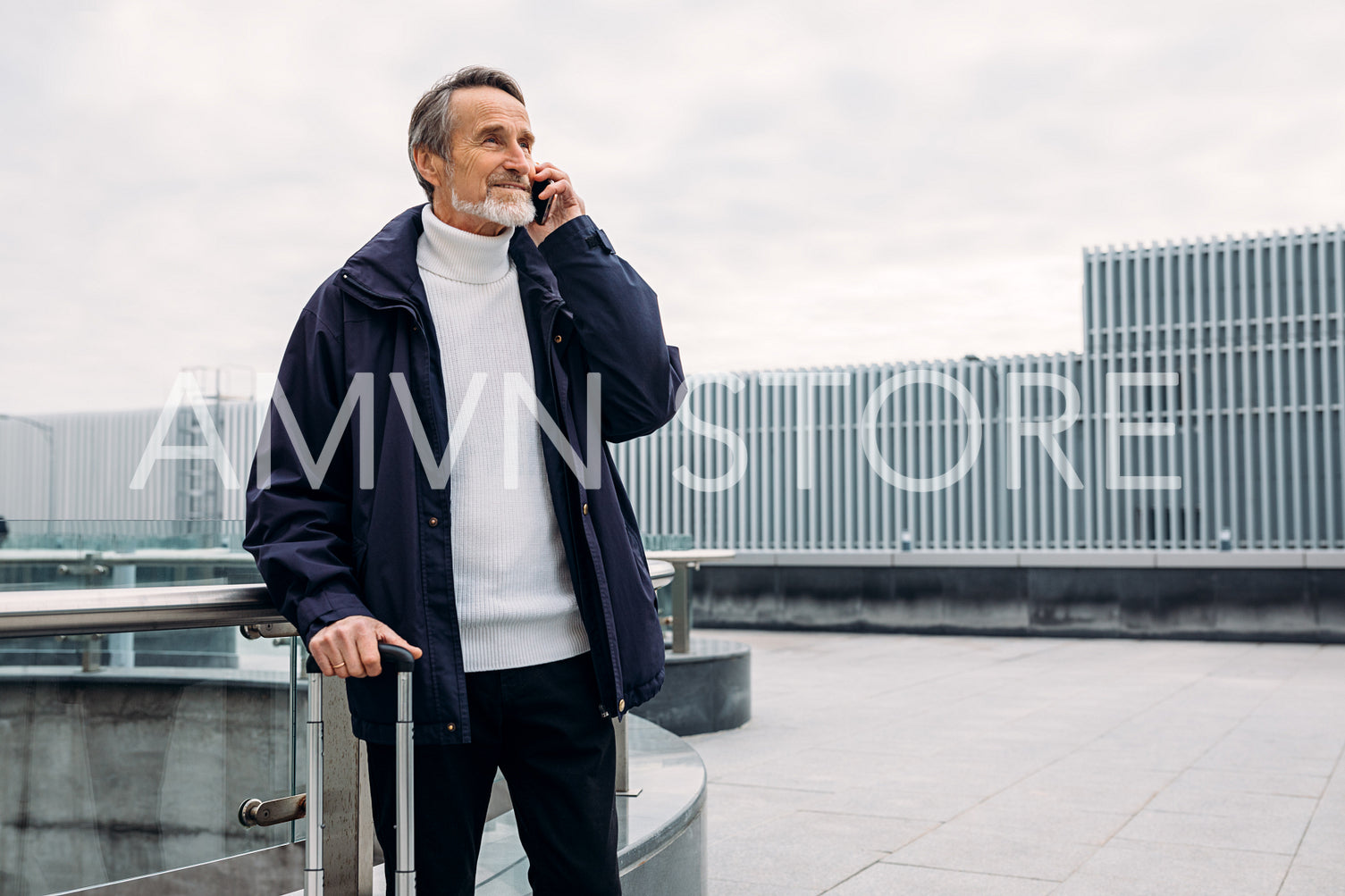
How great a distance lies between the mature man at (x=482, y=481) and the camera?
1708 mm

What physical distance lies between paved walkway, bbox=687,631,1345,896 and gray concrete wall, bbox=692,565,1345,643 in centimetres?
290

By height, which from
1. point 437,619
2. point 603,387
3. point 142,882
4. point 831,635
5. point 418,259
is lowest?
point 831,635

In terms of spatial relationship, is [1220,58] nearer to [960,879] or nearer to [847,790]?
[847,790]

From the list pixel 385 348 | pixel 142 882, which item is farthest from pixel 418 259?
pixel 142 882

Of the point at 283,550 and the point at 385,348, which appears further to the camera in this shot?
the point at 385,348

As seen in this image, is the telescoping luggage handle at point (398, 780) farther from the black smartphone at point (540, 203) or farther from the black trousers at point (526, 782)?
the black smartphone at point (540, 203)

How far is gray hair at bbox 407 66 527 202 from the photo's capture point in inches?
72.7

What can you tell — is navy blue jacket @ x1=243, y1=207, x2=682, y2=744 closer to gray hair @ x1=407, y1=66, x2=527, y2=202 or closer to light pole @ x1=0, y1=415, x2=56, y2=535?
gray hair @ x1=407, y1=66, x2=527, y2=202

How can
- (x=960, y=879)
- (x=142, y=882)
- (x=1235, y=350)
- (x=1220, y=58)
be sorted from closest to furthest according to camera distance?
(x=142, y=882) < (x=960, y=879) < (x=1220, y=58) < (x=1235, y=350)

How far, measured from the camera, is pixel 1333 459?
1430 centimetres

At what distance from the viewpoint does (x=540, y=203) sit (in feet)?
6.15

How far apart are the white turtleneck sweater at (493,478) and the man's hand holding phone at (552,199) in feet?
0.23

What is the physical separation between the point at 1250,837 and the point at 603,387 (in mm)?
3788

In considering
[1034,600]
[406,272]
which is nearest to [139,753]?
[406,272]
